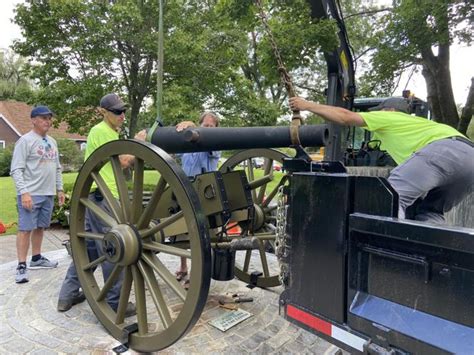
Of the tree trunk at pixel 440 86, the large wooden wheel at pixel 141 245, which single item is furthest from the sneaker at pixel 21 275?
the tree trunk at pixel 440 86

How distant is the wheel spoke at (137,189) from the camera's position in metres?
2.50

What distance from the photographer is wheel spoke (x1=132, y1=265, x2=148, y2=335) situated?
2561 mm

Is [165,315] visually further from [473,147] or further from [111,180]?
[473,147]

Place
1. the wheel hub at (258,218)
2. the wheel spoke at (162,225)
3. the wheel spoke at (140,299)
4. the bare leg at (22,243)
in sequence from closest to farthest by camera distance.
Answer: the wheel spoke at (162,225) < the wheel spoke at (140,299) < the wheel hub at (258,218) < the bare leg at (22,243)

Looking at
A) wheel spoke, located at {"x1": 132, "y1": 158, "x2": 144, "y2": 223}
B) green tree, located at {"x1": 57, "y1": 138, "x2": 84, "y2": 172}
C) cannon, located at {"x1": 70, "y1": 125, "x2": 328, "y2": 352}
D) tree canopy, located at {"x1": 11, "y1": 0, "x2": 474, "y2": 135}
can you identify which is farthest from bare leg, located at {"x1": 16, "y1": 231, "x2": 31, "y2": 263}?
green tree, located at {"x1": 57, "y1": 138, "x2": 84, "y2": 172}

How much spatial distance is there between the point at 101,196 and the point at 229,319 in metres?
1.50

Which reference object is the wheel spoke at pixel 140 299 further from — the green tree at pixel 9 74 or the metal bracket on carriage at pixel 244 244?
the green tree at pixel 9 74

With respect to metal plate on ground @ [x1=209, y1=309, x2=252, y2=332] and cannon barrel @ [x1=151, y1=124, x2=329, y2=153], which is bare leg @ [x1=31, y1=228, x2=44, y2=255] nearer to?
cannon barrel @ [x1=151, y1=124, x2=329, y2=153]

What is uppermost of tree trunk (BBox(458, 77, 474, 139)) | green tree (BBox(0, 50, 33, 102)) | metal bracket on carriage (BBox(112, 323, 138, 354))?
green tree (BBox(0, 50, 33, 102))

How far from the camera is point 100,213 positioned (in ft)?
9.36

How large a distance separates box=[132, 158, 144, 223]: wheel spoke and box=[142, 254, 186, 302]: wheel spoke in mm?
286

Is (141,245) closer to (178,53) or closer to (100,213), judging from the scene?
(100,213)

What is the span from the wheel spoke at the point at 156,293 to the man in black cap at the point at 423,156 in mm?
1441

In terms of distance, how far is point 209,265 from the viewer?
7.14 ft
